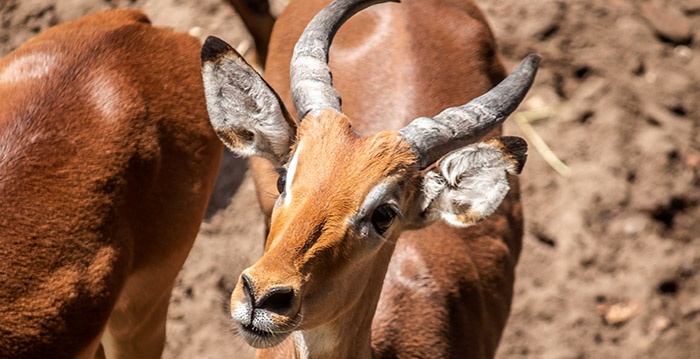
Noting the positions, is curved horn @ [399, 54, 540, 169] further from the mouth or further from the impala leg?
Answer: the impala leg

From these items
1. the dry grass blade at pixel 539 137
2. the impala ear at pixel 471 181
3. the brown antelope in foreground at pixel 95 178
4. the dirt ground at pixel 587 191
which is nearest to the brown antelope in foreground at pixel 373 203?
the impala ear at pixel 471 181

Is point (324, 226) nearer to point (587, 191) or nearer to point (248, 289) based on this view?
point (248, 289)

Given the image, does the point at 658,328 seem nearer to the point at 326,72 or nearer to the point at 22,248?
the point at 326,72

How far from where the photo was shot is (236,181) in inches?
210

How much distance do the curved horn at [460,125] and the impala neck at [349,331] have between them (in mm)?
423

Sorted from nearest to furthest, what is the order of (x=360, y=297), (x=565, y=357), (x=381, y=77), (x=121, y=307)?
(x=360, y=297)
(x=121, y=307)
(x=381, y=77)
(x=565, y=357)

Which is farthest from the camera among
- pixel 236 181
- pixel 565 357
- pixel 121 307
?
pixel 236 181

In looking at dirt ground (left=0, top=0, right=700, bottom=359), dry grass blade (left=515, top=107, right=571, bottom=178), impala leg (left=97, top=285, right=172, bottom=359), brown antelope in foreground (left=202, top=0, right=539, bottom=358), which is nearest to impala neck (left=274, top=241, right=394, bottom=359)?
brown antelope in foreground (left=202, top=0, right=539, bottom=358)

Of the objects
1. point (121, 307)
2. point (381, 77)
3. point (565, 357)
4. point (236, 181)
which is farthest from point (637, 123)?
point (121, 307)

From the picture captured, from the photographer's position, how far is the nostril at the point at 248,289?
2.37m

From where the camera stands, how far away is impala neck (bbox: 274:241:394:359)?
2.93m

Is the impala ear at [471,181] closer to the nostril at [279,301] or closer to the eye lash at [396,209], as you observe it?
the eye lash at [396,209]

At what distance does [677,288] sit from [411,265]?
2.18m

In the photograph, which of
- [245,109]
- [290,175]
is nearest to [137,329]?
[245,109]
